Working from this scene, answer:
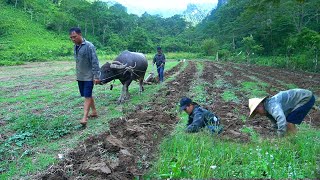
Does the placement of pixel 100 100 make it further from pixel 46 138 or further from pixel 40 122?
pixel 46 138

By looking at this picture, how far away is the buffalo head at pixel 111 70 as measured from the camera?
1020 cm

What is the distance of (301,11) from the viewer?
32.2 m

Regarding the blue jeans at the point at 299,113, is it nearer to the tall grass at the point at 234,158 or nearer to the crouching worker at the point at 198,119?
the tall grass at the point at 234,158

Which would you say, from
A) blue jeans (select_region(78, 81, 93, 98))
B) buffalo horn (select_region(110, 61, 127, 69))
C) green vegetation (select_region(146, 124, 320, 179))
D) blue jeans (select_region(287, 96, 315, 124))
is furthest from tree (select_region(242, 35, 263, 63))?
green vegetation (select_region(146, 124, 320, 179))

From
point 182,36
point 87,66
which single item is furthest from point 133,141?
point 182,36

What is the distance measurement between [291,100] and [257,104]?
698 millimetres

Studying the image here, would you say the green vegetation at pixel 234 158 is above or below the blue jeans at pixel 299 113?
below

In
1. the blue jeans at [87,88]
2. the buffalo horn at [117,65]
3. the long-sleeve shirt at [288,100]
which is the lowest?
the blue jeans at [87,88]

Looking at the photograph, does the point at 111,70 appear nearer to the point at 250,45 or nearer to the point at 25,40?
the point at 250,45

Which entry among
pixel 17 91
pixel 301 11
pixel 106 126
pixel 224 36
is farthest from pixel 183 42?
pixel 106 126

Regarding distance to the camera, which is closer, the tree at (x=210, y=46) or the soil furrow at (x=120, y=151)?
the soil furrow at (x=120, y=151)

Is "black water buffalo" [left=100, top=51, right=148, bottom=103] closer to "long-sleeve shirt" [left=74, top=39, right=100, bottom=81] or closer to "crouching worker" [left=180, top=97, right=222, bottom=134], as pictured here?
"long-sleeve shirt" [left=74, top=39, right=100, bottom=81]

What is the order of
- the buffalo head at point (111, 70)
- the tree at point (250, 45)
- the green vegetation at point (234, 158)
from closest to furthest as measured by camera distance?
the green vegetation at point (234, 158)
the buffalo head at point (111, 70)
the tree at point (250, 45)

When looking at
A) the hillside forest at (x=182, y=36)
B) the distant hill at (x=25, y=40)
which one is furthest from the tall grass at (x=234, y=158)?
the distant hill at (x=25, y=40)
